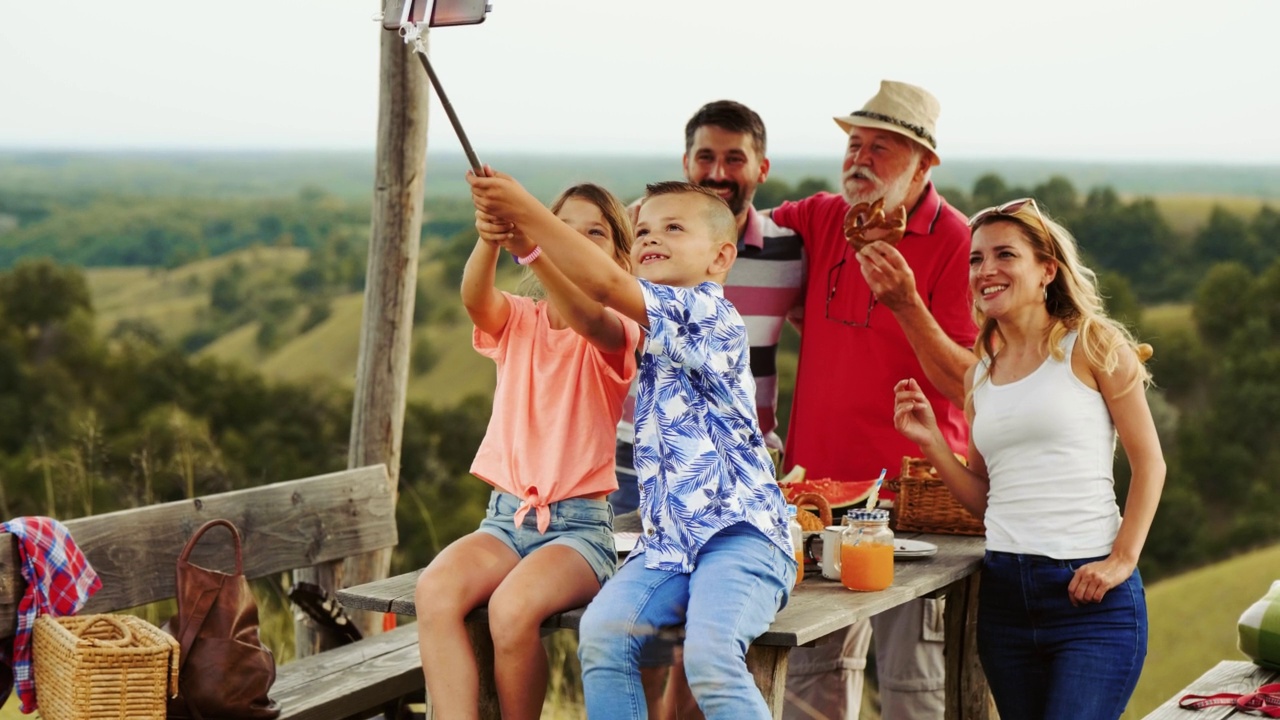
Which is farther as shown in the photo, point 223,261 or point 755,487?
point 223,261

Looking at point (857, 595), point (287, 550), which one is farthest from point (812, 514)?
point (287, 550)

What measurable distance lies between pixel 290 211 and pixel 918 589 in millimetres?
59239

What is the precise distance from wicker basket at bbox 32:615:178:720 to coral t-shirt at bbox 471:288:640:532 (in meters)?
0.88

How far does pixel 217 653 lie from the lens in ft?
10.8

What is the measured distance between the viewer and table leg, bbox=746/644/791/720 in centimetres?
272

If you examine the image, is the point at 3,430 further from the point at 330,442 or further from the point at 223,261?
the point at 223,261

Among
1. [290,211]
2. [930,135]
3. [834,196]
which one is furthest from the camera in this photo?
[290,211]

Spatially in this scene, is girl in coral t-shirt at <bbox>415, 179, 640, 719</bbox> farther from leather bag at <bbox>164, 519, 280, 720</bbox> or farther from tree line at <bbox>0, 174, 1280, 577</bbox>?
tree line at <bbox>0, 174, 1280, 577</bbox>

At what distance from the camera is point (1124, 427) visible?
3188 mm

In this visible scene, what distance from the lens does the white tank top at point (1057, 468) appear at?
3.18m

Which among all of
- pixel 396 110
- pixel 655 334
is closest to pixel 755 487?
pixel 655 334

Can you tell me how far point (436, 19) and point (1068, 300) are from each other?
172cm

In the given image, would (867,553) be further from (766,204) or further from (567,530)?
(766,204)

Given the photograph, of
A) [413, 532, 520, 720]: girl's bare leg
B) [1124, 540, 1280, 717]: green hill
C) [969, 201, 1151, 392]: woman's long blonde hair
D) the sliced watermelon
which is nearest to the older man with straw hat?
the sliced watermelon
